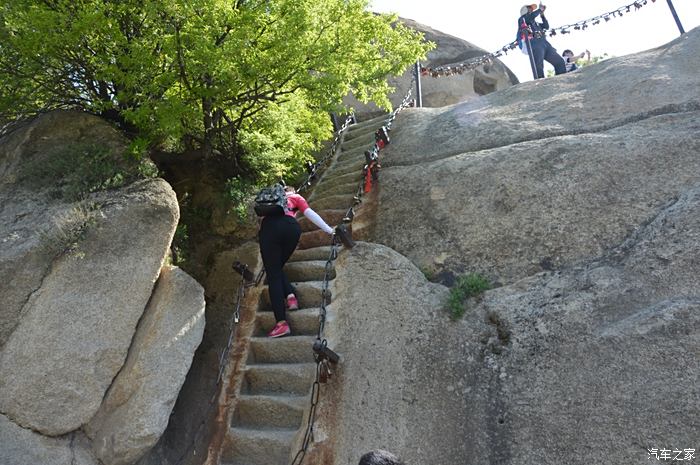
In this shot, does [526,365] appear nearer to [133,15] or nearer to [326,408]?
[326,408]

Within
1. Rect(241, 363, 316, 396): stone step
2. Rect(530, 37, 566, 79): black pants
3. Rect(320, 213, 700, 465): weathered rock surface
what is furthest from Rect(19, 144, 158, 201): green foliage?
Rect(530, 37, 566, 79): black pants

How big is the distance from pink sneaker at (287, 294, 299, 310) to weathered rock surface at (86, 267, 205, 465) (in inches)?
43.1

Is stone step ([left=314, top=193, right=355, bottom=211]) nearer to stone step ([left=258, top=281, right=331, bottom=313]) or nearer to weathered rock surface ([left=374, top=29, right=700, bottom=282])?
weathered rock surface ([left=374, top=29, right=700, bottom=282])

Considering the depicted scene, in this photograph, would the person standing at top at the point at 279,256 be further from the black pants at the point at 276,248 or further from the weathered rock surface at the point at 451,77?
the weathered rock surface at the point at 451,77

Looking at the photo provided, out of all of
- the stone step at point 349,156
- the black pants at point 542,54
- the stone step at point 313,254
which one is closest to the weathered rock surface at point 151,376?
the stone step at point 313,254

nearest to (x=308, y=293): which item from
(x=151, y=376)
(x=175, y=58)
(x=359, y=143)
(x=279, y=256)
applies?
(x=279, y=256)

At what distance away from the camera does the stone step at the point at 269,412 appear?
5.82 m

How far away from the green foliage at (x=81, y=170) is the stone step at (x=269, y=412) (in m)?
3.33

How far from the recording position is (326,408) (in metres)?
5.48

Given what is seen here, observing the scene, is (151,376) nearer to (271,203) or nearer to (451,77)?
(271,203)

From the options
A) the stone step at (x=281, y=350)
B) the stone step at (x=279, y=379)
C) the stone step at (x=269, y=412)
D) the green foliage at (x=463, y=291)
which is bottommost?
the stone step at (x=269, y=412)

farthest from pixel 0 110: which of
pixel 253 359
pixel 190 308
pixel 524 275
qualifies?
pixel 524 275

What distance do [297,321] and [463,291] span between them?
83.7 inches

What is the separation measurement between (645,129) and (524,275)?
115 inches
